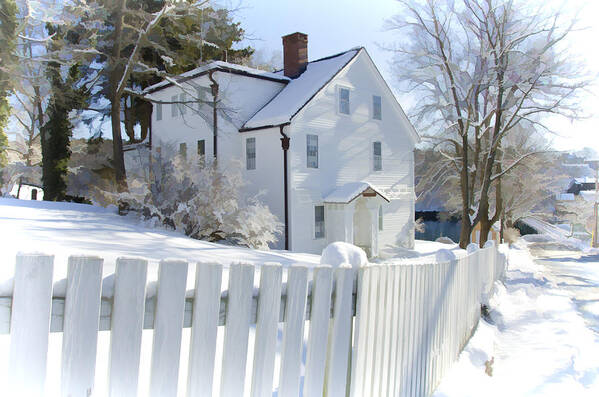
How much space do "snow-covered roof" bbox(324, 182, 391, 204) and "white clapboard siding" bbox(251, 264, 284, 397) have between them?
16.0 m

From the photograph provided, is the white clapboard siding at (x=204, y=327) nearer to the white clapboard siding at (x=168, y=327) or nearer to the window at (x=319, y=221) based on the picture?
the white clapboard siding at (x=168, y=327)

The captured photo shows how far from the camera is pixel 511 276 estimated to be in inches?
611

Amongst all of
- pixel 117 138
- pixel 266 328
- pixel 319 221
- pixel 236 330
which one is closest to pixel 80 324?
pixel 236 330

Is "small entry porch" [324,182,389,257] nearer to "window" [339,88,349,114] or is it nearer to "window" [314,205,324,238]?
"window" [314,205,324,238]

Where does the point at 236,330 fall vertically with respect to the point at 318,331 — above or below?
above

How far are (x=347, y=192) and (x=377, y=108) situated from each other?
5284 mm

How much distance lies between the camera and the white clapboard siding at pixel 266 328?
244cm

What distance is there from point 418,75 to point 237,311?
2080 cm

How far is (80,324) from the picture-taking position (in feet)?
6.02

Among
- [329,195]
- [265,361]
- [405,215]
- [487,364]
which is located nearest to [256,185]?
[329,195]

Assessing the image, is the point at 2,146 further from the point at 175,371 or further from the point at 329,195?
the point at 175,371

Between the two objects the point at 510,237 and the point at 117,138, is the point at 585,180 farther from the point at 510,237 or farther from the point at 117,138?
the point at 117,138

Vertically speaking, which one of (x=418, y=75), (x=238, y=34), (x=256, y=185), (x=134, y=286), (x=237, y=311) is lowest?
(x=237, y=311)

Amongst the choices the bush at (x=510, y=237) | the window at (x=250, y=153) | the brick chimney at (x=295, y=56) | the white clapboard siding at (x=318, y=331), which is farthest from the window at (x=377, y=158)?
the white clapboard siding at (x=318, y=331)
